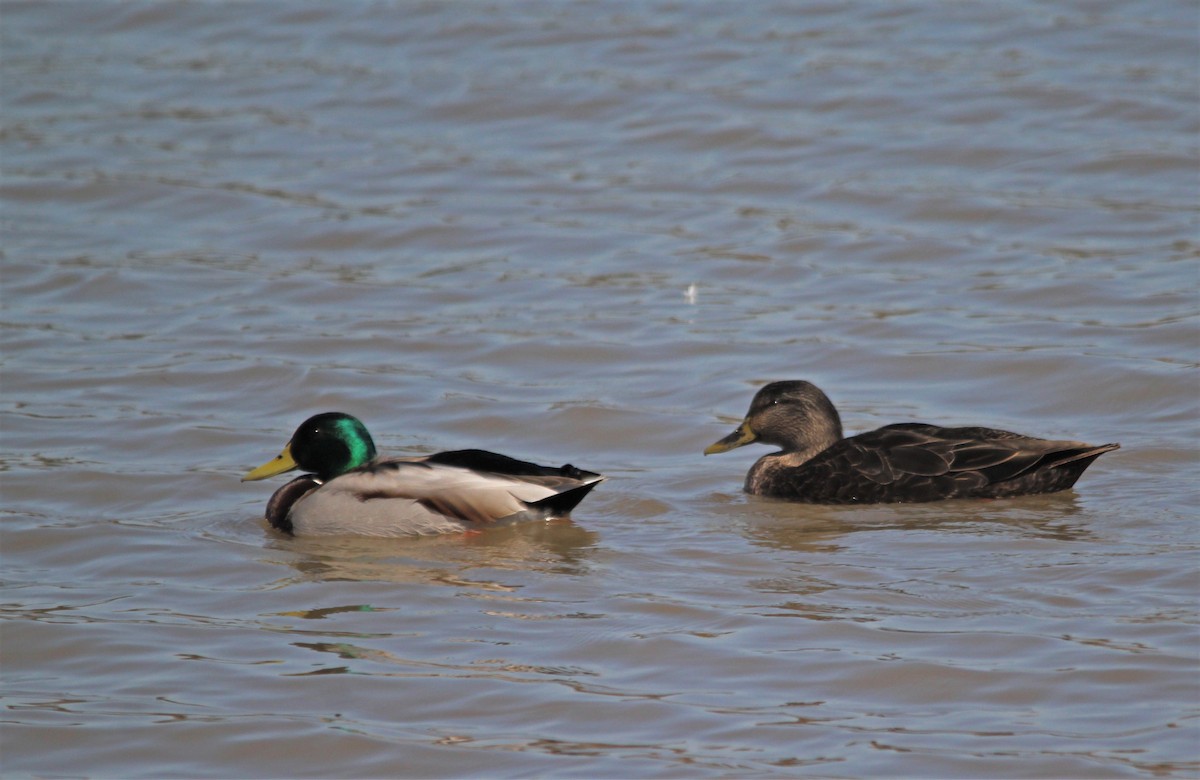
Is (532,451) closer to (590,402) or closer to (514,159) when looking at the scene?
(590,402)

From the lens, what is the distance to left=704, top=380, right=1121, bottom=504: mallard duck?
8.59 meters

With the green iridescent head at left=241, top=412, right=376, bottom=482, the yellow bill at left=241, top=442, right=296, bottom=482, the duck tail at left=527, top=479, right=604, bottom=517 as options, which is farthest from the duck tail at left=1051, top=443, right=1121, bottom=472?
the yellow bill at left=241, top=442, right=296, bottom=482

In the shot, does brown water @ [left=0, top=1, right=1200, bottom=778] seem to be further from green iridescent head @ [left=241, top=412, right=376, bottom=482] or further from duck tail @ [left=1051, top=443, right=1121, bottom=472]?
green iridescent head @ [left=241, top=412, right=376, bottom=482]

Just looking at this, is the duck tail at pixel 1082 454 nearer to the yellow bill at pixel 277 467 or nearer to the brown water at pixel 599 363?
the brown water at pixel 599 363

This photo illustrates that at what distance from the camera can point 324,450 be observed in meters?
8.76

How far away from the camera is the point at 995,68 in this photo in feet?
56.2

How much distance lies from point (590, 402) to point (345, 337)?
90.1 inches

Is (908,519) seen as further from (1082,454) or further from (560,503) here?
(560,503)

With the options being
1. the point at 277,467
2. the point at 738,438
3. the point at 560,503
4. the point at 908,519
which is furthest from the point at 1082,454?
the point at 277,467

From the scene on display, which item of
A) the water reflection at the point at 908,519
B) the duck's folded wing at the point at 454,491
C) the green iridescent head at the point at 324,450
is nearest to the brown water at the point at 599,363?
the water reflection at the point at 908,519

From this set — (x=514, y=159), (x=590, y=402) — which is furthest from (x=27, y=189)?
(x=590, y=402)

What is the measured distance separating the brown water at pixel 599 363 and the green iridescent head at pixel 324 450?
321 millimetres

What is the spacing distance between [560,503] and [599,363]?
10.2 feet

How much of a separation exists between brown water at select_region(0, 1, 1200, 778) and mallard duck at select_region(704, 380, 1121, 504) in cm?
17
